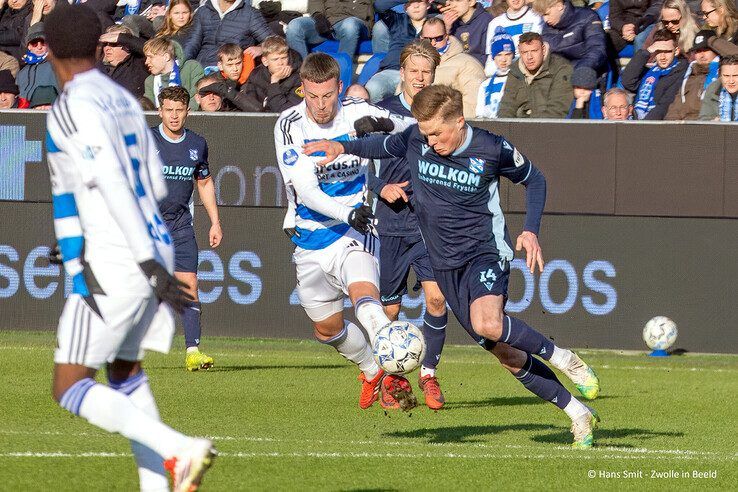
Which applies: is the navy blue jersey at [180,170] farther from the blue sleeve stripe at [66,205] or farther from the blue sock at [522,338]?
the blue sleeve stripe at [66,205]

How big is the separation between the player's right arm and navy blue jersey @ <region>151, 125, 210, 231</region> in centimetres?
436

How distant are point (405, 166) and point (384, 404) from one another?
1962 millimetres

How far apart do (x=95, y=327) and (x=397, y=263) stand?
5500 mm

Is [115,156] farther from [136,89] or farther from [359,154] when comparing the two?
[136,89]

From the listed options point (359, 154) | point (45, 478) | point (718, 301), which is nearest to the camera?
point (45, 478)

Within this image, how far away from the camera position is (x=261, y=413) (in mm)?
10359

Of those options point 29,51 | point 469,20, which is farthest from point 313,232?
point 29,51

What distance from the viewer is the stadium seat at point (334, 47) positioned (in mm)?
18375

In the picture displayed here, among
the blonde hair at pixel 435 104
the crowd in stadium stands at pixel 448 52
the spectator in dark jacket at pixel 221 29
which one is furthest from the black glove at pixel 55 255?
the spectator in dark jacket at pixel 221 29

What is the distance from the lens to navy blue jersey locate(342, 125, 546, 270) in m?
8.65

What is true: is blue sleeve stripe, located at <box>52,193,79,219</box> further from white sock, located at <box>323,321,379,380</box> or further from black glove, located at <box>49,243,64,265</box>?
white sock, located at <box>323,321,379,380</box>

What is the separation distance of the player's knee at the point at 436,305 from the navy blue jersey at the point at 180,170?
3.20m

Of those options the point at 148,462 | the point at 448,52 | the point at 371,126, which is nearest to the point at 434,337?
the point at 371,126

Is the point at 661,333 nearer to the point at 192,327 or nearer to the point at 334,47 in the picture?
the point at 192,327
